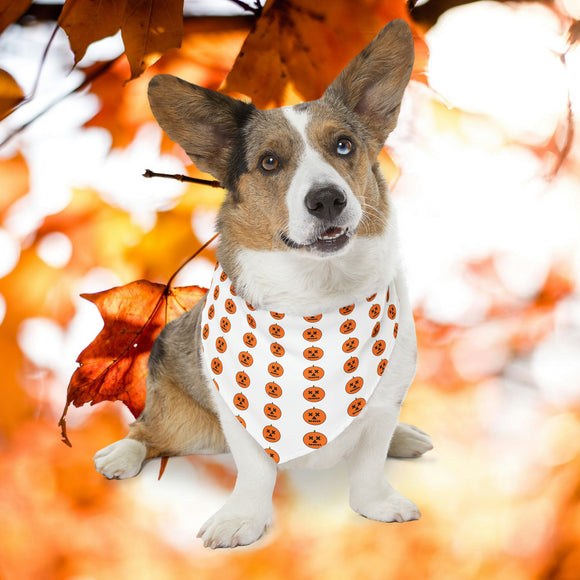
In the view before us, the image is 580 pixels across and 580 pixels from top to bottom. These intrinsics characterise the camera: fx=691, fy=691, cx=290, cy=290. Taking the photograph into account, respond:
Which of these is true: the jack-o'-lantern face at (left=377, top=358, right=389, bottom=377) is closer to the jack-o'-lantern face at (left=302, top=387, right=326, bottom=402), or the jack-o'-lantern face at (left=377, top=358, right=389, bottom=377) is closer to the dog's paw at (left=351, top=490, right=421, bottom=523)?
the jack-o'-lantern face at (left=302, top=387, right=326, bottom=402)

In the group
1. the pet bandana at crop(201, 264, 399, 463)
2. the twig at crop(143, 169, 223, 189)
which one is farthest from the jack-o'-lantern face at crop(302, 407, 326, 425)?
the twig at crop(143, 169, 223, 189)

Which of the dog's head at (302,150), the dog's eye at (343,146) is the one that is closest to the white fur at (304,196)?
the dog's head at (302,150)

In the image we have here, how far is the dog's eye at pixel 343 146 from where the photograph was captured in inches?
97.0

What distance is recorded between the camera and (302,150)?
7.91 feet

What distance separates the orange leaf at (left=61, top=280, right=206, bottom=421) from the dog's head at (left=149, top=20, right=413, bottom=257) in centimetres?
75

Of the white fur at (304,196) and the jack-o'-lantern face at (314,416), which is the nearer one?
the white fur at (304,196)

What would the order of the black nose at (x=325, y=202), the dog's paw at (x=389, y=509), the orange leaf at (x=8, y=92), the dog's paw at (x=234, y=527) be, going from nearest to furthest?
the black nose at (x=325, y=202) < the dog's paw at (x=234, y=527) < the dog's paw at (x=389, y=509) < the orange leaf at (x=8, y=92)

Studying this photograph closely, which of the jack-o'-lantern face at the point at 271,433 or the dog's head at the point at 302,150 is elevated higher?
the dog's head at the point at 302,150

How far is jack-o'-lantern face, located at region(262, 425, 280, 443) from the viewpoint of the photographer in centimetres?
259

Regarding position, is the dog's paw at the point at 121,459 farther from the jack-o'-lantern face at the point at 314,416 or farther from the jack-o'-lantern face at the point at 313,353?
the jack-o'-lantern face at the point at 313,353

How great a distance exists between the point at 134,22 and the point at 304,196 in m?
1.25

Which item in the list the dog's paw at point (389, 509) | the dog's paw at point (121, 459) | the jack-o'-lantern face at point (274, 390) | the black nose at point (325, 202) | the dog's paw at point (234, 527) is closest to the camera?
the black nose at point (325, 202)

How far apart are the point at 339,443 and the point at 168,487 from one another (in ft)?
2.41

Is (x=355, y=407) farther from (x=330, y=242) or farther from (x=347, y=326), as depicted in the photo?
(x=330, y=242)
